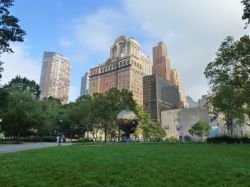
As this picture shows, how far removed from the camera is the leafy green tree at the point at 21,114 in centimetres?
5147

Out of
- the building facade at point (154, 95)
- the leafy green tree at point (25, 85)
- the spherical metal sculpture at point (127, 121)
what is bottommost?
the spherical metal sculpture at point (127, 121)

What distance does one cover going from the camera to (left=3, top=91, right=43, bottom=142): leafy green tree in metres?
51.5

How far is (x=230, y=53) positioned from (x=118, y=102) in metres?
33.3

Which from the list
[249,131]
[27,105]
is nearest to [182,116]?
[249,131]

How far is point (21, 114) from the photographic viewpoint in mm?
51500

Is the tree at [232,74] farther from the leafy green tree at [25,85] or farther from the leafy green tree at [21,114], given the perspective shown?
the leafy green tree at [25,85]

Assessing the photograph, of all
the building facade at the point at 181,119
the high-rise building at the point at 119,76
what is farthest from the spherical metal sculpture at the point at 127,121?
the high-rise building at the point at 119,76

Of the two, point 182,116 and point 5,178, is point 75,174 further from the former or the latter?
point 182,116

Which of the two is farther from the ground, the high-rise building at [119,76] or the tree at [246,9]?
the high-rise building at [119,76]

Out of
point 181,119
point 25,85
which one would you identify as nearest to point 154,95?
point 181,119

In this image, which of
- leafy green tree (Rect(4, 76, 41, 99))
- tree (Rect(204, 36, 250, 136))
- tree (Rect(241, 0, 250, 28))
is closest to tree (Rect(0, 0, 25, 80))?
tree (Rect(241, 0, 250, 28))

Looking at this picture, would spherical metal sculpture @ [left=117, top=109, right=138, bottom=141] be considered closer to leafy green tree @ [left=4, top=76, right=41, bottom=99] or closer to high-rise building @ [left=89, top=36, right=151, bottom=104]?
leafy green tree @ [left=4, top=76, right=41, bottom=99]

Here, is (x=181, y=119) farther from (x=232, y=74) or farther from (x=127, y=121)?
(x=232, y=74)

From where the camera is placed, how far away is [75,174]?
9.09m
